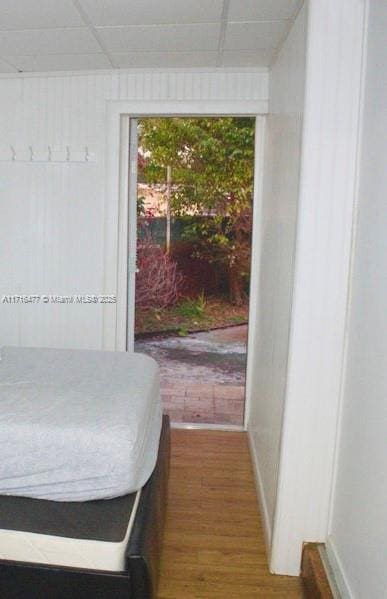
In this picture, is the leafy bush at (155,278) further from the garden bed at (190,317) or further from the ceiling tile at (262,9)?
the ceiling tile at (262,9)

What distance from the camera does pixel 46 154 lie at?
9.86 feet

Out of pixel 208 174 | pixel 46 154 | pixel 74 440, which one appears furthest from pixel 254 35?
pixel 74 440

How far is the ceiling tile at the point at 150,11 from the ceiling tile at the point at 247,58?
0.46 meters

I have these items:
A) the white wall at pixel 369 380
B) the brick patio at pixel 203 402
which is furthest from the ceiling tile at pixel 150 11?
Result: the brick patio at pixel 203 402

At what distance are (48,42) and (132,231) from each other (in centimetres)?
126

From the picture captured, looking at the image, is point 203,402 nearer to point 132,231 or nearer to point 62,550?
point 132,231

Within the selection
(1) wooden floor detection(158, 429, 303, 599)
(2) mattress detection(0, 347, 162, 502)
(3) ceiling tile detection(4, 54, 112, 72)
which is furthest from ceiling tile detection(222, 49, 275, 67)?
(1) wooden floor detection(158, 429, 303, 599)

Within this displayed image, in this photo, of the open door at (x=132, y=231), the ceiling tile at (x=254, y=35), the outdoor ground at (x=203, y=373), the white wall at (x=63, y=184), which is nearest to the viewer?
the ceiling tile at (x=254, y=35)

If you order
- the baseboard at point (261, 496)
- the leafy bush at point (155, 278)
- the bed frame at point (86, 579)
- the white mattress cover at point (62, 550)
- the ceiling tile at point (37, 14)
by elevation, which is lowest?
the baseboard at point (261, 496)

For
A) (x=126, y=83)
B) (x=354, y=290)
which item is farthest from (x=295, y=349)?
(x=126, y=83)

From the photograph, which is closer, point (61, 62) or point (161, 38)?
point (161, 38)

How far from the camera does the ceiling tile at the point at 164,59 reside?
8.54 feet

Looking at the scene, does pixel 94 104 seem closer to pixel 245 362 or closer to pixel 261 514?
pixel 245 362

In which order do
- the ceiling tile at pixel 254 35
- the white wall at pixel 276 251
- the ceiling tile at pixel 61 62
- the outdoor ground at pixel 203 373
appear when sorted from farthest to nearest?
1. the outdoor ground at pixel 203 373
2. the ceiling tile at pixel 61 62
3. the ceiling tile at pixel 254 35
4. the white wall at pixel 276 251
